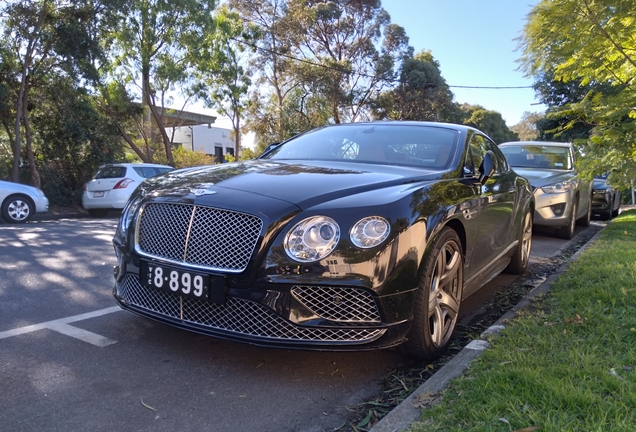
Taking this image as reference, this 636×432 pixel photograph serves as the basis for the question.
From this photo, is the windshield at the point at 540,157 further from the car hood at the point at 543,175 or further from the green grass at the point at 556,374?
the green grass at the point at 556,374

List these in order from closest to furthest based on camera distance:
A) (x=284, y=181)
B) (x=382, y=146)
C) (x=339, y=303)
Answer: (x=339, y=303) → (x=284, y=181) → (x=382, y=146)

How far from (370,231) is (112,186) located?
11925 millimetres

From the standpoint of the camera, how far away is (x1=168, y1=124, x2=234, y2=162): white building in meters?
41.6

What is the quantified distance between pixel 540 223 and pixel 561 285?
4190mm

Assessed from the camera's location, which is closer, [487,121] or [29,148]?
[29,148]

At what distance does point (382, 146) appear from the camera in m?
4.47

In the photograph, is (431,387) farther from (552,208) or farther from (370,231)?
(552,208)

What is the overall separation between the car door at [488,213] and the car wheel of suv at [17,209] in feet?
32.6

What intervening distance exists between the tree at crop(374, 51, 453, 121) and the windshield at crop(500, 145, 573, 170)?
24.6 m

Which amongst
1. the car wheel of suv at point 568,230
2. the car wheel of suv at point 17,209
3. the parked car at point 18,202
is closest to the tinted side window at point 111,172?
the parked car at point 18,202

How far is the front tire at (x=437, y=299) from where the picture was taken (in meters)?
3.12

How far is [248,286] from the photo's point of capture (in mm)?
2865

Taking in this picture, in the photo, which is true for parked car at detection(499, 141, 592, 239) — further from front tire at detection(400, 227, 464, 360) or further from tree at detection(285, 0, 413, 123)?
tree at detection(285, 0, 413, 123)

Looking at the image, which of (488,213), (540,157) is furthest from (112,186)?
(488,213)
